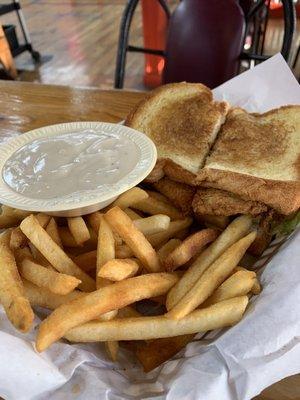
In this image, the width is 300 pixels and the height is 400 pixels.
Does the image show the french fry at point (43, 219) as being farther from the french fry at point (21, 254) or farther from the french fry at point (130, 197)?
the french fry at point (130, 197)

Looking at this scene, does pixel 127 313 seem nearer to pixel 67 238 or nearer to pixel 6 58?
pixel 67 238

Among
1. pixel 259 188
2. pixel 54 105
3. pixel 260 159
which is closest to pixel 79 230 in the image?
pixel 259 188

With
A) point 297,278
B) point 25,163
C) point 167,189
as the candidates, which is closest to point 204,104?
point 167,189

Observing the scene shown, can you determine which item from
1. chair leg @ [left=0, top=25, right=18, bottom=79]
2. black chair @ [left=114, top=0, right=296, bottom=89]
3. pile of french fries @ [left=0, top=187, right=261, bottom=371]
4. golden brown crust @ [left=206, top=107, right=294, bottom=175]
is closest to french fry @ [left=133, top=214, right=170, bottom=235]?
pile of french fries @ [left=0, top=187, right=261, bottom=371]

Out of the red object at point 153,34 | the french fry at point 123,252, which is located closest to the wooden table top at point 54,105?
the french fry at point 123,252

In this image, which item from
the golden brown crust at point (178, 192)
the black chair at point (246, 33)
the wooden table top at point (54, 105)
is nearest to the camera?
the golden brown crust at point (178, 192)

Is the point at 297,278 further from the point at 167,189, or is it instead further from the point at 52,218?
the point at 52,218
